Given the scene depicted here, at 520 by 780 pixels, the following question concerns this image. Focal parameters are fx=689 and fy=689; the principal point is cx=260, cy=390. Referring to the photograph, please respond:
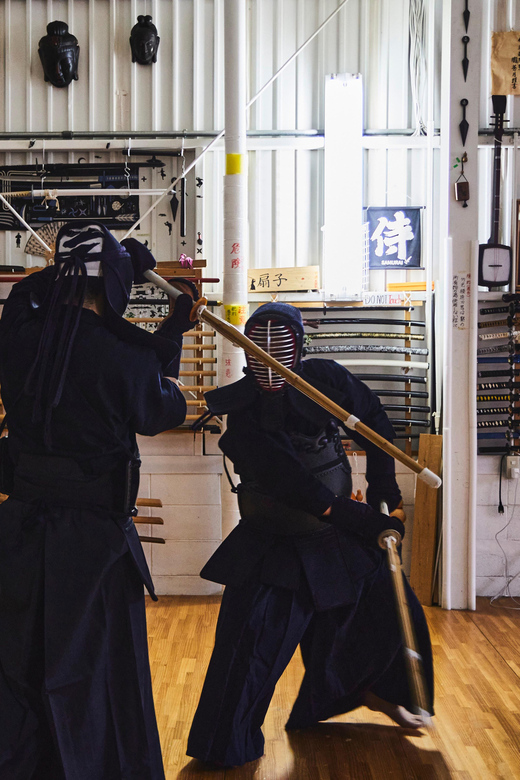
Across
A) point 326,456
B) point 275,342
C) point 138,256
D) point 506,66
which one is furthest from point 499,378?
point 138,256

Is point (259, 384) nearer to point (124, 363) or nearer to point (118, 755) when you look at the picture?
point (124, 363)

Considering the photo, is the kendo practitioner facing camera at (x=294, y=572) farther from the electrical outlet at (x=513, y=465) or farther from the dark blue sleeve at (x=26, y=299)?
the electrical outlet at (x=513, y=465)

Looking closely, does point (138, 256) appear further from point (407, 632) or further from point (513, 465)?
point (513, 465)

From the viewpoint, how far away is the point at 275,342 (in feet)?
7.95

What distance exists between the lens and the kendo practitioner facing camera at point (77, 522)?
5.74ft

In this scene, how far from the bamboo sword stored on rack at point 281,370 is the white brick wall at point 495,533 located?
2393 millimetres

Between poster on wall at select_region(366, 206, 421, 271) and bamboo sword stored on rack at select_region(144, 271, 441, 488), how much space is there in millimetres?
2587

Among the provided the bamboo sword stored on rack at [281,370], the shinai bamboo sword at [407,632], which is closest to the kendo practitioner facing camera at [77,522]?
the bamboo sword stored on rack at [281,370]

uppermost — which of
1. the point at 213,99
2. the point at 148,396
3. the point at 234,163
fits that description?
the point at 213,99

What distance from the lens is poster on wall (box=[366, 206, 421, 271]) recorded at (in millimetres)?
4691

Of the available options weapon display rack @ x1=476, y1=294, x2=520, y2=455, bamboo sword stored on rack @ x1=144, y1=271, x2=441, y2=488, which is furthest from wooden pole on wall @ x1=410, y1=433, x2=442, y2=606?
bamboo sword stored on rack @ x1=144, y1=271, x2=441, y2=488

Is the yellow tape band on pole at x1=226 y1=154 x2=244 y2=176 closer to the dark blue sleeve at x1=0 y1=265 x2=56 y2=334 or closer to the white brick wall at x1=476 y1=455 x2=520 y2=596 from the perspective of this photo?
the dark blue sleeve at x1=0 y1=265 x2=56 y2=334

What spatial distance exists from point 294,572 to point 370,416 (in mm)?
637

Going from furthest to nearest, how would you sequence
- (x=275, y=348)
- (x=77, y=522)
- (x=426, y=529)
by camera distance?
(x=426, y=529) → (x=275, y=348) → (x=77, y=522)
